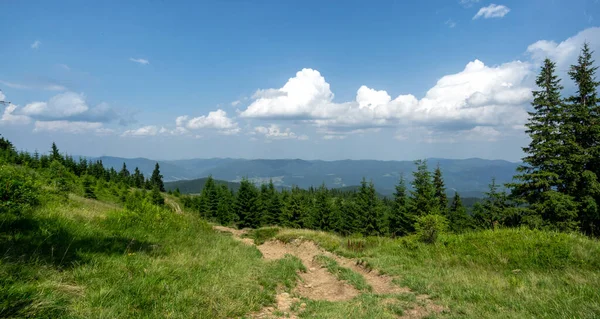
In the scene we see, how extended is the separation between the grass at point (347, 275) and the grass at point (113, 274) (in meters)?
1.92

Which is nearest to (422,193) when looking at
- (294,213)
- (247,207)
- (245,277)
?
(294,213)

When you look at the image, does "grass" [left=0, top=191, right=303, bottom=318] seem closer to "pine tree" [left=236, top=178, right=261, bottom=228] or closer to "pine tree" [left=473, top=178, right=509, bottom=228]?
"pine tree" [left=473, top=178, right=509, bottom=228]

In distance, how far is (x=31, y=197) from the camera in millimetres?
7215

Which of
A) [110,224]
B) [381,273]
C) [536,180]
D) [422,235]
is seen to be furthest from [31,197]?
[536,180]

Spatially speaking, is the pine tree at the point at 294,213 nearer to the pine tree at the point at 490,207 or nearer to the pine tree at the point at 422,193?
the pine tree at the point at 422,193

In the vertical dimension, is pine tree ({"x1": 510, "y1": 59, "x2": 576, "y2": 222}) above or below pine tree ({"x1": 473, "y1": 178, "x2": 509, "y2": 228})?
above

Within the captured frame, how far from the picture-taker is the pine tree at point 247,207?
58.9 m

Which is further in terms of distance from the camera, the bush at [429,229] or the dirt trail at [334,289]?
the bush at [429,229]

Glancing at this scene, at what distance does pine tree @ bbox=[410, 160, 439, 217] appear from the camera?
4141 centimetres

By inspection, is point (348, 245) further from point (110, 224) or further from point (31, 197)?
point (31, 197)

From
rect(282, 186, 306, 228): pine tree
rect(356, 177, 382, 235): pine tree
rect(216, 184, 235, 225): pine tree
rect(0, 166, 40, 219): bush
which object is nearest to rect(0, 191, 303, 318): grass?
rect(0, 166, 40, 219): bush

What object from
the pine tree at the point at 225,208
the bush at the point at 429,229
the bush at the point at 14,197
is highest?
the bush at the point at 14,197

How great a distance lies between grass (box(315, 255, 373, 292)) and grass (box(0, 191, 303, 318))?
1.92 m

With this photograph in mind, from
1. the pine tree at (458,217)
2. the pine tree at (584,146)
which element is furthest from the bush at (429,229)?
the pine tree at (458,217)
